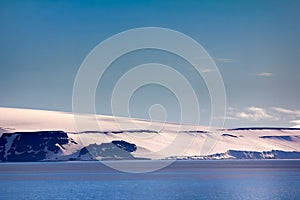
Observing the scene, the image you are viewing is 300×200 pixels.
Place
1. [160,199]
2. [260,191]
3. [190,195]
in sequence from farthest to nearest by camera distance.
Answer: [260,191] → [190,195] → [160,199]

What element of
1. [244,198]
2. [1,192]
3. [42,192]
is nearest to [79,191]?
[42,192]

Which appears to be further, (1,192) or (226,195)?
(1,192)

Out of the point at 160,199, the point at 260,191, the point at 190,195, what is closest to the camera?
the point at 160,199

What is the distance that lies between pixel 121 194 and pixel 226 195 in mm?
12855

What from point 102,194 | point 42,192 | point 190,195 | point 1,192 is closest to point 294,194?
point 190,195

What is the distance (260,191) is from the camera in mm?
78688

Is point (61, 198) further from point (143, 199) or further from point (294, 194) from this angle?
point (294, 194)

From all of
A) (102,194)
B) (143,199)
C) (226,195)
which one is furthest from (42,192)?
(226,195)

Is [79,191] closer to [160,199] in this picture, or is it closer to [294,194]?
[160,199]

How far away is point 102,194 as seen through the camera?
75.4 m

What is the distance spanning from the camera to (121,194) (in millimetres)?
74500

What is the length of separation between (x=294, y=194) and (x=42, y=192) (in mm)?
32698

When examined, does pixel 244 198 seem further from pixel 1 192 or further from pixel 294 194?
pixel 1 192

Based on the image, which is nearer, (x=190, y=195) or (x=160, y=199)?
(x=160, y=199)
